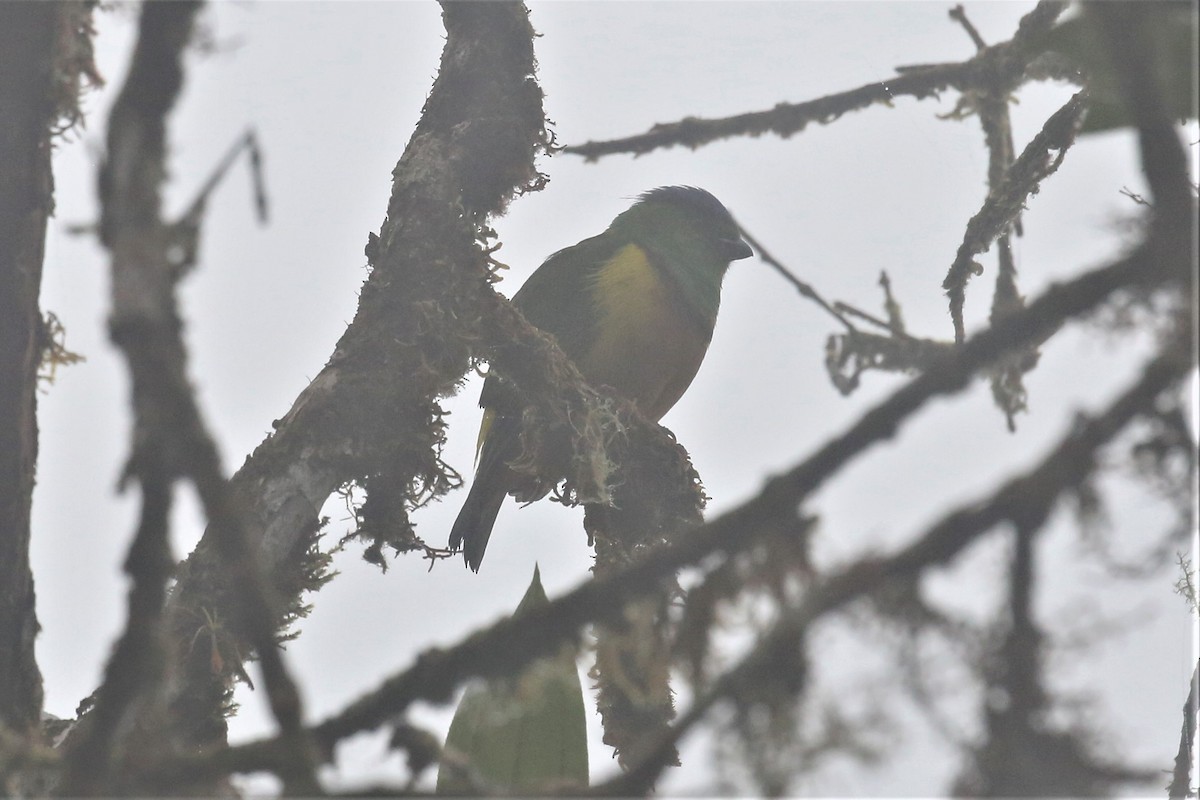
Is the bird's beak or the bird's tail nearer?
the bird's tail

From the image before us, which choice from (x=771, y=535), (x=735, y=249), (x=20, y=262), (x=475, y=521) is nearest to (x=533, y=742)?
(x=771, y=535)

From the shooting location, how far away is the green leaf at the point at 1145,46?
1.00m

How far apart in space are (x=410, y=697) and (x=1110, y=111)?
3.13 feet

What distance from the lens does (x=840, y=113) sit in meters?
4.89

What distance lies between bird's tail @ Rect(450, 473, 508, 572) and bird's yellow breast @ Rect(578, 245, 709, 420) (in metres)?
0.64

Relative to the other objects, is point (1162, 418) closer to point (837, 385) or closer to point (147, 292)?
point (147, 292)

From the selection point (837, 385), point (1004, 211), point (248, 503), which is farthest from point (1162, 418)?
point (837, 385)

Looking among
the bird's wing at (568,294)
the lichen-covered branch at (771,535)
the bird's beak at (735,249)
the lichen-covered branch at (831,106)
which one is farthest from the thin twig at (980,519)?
the bird's beak at (735,249)

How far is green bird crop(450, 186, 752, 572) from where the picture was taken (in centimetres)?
476

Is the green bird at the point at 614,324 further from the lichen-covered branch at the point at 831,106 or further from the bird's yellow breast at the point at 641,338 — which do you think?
the lichen-covered branch at the point at 831,106

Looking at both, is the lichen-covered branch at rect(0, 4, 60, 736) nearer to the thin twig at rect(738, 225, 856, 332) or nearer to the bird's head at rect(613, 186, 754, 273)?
the thin twig at rect(738, 225, 856, 332)

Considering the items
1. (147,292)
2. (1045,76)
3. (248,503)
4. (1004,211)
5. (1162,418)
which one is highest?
(1045,76)

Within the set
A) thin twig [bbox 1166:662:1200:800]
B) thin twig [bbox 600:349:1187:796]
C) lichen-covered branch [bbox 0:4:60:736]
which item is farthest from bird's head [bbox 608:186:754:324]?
thin twig [bbox 600:349:1187:796]

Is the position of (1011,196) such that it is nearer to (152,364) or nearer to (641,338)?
(641,338)
